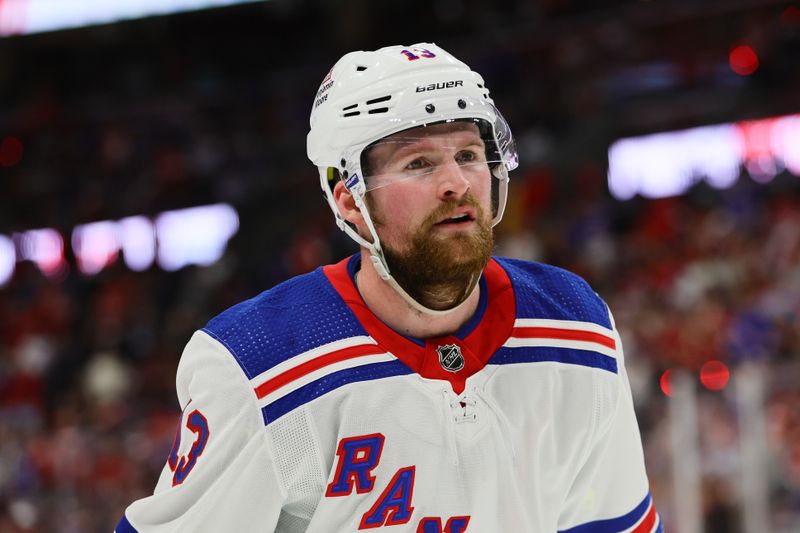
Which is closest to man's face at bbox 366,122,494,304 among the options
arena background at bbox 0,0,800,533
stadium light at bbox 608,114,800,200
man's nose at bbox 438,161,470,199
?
man's nose at bbox 438,161,470,199

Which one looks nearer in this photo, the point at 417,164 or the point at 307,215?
the point at 417,164

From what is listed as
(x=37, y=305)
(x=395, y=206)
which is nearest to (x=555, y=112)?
(x=37, y=305)

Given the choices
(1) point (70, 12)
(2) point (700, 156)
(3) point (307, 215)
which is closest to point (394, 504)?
(2) point (700, 156)

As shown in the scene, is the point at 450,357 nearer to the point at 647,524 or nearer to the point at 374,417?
the point at 374,417

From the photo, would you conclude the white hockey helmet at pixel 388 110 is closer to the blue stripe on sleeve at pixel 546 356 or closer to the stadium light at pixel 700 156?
the blue stripe on sleeve at pixel 546 356

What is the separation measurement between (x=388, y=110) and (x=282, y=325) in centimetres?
45

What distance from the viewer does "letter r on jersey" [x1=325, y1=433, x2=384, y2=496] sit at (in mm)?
2092

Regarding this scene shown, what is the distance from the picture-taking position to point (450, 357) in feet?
7.25

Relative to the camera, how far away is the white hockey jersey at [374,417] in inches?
81.3

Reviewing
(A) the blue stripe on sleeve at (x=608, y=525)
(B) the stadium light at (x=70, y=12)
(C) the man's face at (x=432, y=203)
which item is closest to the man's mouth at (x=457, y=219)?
(C) the man's face at (x=432, y=203)

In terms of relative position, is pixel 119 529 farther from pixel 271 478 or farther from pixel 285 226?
pixel 285 226

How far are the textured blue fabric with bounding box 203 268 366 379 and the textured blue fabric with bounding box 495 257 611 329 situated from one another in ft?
1.19

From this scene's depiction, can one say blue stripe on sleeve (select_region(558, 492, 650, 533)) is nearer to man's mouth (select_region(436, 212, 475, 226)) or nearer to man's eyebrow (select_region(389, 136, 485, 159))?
man's mouth (select_region(436, 212, 475, 226))

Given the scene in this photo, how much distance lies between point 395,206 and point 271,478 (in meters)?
0.55
